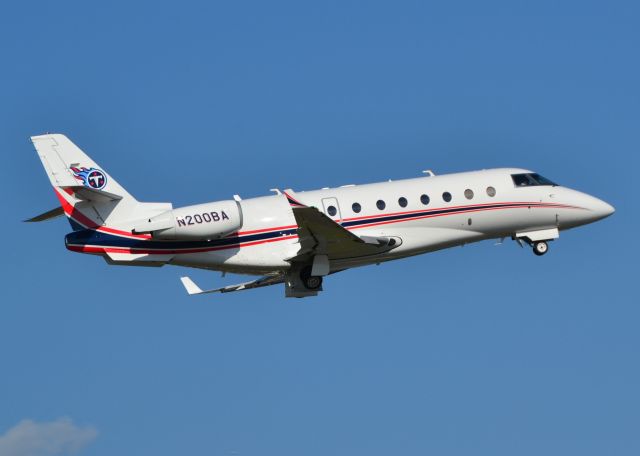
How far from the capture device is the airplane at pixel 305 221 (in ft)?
107

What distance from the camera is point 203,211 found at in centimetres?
3281

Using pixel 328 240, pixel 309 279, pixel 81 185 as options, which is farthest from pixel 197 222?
pixel 309 279

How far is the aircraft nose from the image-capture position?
1488 inches

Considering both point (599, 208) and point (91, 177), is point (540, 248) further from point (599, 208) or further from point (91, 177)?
point (91, 177)

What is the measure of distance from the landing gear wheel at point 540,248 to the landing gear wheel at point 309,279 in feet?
21.7

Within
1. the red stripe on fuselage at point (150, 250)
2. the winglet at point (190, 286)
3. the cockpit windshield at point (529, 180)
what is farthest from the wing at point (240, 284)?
the cockpit windshield at point (529, 180)

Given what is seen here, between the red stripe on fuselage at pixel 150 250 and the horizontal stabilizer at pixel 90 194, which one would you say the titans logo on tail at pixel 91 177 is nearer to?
the horizontal stabilizer at pixel 90 194

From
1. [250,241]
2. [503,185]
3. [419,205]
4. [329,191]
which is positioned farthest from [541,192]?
[250,241]

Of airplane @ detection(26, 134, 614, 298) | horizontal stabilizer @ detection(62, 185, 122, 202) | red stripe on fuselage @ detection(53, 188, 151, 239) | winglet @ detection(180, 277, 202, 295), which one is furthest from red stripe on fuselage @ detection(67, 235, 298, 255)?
winglet @ detection(180, 277, 202, 295)

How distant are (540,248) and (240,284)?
346 inches

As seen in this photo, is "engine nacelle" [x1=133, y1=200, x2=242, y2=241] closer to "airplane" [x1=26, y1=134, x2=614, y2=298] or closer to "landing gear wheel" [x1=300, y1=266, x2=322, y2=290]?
"airplane" [x1=26, y1=134, x2=614, y2=298]

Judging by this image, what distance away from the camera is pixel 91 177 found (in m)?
33.5

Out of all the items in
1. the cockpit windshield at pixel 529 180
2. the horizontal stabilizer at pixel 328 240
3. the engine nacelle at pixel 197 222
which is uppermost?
the cockpit windshield at pixel 529 180

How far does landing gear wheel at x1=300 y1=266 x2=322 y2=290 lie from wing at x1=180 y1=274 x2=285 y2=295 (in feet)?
4.84
